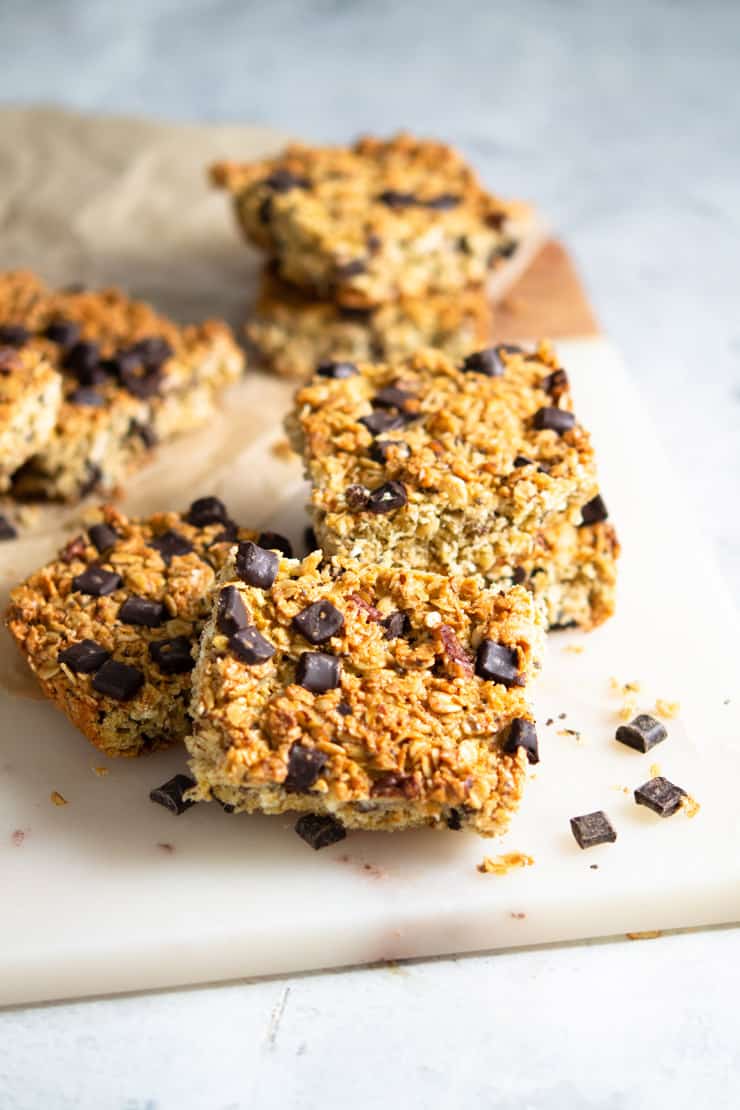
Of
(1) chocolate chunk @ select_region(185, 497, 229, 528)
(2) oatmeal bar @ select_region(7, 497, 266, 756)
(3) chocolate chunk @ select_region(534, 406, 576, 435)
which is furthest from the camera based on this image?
(1) chocolate chunk @ select_region(185, 497, 229, 528)

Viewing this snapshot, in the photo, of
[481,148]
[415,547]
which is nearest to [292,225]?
[415,547]

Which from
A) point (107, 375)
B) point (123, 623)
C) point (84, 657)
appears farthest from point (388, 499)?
point (107, 375)

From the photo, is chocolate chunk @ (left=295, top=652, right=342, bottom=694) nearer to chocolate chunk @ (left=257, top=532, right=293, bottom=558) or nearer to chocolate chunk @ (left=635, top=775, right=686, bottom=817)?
chocolate chunk @ (left=257, top=532, right=293, bottom=558)

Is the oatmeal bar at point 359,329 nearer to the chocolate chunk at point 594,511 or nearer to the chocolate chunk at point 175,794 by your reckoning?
the chocolate chunk at point 594,511

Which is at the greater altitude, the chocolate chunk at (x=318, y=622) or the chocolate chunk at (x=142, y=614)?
the chocolate chunk at (x=318, y=622)

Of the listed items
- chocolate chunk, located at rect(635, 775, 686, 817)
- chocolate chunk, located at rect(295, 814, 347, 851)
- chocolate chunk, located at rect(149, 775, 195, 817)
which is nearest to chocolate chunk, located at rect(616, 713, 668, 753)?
chocolate chunk, located at rect(635, 775, 686, 817)

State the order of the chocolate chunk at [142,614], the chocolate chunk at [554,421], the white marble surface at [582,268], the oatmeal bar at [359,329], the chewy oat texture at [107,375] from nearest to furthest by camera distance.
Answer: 1. the white marble surface at [582,268]
2. the chocolate chunk at [142,614]
3. the chocolate chunk at [554,421]
4. the chewy oat texture at [107,375]
5. the oatmeal bar at [359,329]

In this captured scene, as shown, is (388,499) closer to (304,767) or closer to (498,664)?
(498,664)

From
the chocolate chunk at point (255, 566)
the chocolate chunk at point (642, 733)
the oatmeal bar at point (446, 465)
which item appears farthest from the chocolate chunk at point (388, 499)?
the chocolate chunk at point (642, 733)
